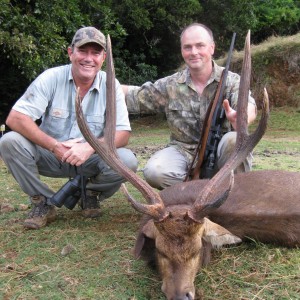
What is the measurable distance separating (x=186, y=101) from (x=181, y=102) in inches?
2.3

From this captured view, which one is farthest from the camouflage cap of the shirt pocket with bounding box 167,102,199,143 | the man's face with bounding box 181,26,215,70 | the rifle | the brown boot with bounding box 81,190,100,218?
the brown boot with bounding box 81,190,100,218

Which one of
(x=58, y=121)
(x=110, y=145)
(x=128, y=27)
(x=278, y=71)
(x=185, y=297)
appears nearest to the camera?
(x=185, y=297)

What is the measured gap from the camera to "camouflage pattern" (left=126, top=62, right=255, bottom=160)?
5.28m

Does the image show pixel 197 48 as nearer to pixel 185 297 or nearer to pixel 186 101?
pixel 186 101

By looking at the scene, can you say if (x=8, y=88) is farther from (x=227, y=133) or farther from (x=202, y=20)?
(x=227, y=133)

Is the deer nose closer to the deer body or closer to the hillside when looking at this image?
the deer body

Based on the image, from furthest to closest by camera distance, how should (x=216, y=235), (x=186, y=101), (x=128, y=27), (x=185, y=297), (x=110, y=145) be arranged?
(x=128, y=27) < (x=186, y=101) < (x=110, y=145) < (x=216, y=235) < (x=185, y=297)

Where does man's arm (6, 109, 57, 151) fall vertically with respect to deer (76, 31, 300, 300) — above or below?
above

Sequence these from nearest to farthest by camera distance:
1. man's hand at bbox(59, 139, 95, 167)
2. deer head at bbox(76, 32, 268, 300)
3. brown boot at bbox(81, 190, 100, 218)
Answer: deer head at bbox(76, 32, 268, 300), man's hand at bbox(59, 139, 95, 167), brown boot at bbox(81, 190, 100, 218)

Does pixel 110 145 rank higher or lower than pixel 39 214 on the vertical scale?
higher

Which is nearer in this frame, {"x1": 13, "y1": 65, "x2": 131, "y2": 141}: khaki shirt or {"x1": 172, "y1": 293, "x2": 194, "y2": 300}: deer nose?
{"x1": 172, "y1": 293, "x2": 194, "y2": 300}: deer nose

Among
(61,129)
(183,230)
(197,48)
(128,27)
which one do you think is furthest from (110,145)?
(128,27)

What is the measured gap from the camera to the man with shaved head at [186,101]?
5.08m

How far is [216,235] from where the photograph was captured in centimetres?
346
